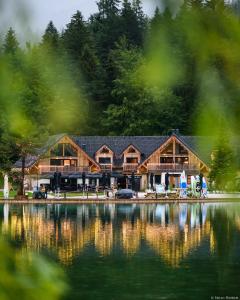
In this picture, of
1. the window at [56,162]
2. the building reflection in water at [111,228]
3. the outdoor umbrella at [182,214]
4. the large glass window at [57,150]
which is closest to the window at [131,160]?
the window at [56,162]

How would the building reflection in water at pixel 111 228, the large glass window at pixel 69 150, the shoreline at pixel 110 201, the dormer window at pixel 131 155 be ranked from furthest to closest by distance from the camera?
the dormer window at pixel 131 155 < the large glass window at pixel 69 150 < the shoreline at pixel 110 201 < the building reflection in water at pixel 111 228

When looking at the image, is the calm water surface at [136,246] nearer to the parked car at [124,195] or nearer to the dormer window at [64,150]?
the parked car at [124,195]

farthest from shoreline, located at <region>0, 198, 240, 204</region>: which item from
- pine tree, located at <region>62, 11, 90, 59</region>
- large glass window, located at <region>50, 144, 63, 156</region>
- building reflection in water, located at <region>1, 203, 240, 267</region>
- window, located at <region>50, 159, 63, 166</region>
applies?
pine tree, located at <region>62, 11, 90, 59</region>

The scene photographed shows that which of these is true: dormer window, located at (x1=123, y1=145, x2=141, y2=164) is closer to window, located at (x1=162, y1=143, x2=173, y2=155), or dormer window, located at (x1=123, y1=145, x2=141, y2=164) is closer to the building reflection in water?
window, located at (x1=162, y1=143, x2=173, y2=155)

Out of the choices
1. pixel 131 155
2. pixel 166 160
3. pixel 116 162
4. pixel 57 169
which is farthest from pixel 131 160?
pixel 57 169

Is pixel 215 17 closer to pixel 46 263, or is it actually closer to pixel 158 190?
pixel 46 263

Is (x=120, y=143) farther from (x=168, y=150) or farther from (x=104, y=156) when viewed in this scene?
(x=168, y=150)

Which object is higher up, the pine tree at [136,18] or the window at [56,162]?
the window at [56,162]

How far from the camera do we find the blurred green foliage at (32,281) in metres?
2.81

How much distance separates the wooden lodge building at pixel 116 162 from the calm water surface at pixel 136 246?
18.5 metres

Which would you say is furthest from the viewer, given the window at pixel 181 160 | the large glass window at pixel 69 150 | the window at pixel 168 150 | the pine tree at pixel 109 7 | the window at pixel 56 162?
the window at pixel 168 150

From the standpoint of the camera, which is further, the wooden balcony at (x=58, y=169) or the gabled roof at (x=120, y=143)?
the gabled roof at (x=120, y=143)

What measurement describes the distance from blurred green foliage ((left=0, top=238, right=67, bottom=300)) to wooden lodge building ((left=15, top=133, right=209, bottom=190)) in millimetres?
69483

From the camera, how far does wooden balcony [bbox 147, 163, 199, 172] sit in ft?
250
